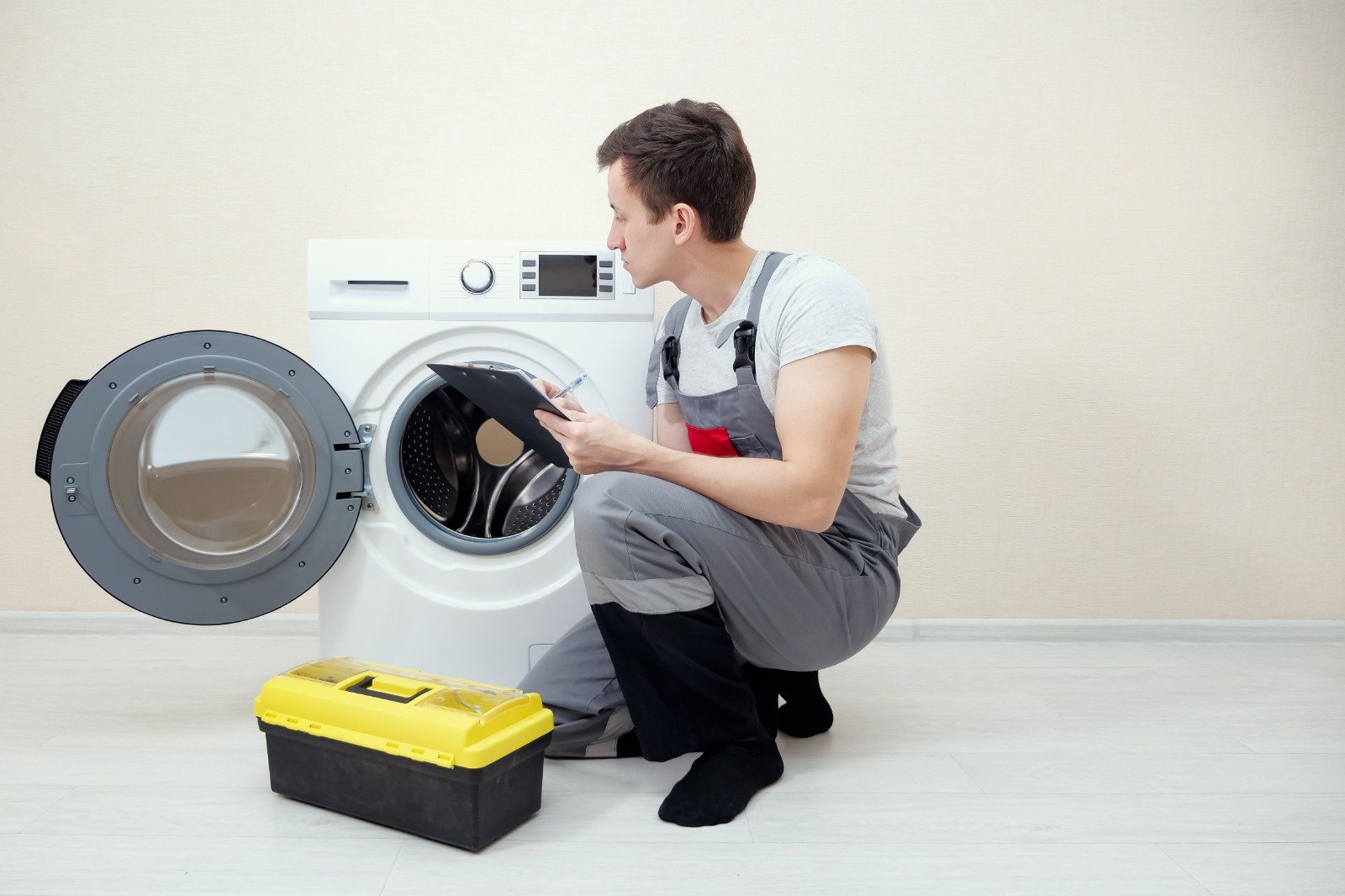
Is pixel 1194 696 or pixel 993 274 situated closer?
pixel 1194 696

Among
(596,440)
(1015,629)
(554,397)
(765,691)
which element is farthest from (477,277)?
(1015,629)

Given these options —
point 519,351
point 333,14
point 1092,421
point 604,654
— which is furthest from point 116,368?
point 1092,421

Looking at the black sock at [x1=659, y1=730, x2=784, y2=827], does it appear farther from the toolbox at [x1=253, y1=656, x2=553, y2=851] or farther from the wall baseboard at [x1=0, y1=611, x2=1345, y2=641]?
the wall baseboard at [x1=0, y1=611, x2=1345, y2=641]

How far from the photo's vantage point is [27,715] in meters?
1.74

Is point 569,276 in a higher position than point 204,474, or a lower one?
higher

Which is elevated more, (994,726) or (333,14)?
(333,14)

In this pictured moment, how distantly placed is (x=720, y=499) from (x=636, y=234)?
42cm

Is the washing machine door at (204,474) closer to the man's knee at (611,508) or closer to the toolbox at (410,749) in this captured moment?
the toolbox at (410,749)

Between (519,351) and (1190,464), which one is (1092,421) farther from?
(519,351)

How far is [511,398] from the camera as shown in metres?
1.40

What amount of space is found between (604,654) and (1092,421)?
55.3 inches

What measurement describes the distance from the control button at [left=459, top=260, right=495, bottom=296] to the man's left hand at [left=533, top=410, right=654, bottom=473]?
0.41 metres

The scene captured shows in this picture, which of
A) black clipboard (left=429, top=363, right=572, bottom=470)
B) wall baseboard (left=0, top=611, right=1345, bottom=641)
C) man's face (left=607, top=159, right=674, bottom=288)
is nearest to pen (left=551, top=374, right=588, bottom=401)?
black clipboard (left=429, top=363, right=572, bottom=470)

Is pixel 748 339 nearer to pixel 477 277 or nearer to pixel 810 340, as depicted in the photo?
pixel 810 340
